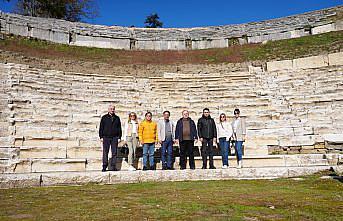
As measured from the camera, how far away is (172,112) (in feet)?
41.6

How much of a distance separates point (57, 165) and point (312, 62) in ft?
49.4

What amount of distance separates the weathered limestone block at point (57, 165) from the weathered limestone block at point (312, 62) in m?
14.3

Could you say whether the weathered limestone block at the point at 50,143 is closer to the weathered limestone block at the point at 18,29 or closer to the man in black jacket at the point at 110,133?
the man in black jacket at the point at 110,133

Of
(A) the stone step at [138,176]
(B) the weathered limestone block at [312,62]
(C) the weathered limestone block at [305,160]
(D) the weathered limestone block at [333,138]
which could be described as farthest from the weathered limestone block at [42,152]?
(B) the weathered limestone block at [312,62]

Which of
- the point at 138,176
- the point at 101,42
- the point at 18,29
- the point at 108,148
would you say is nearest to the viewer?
the point at 138,176

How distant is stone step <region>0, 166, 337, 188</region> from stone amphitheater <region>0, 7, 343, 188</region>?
0.02 meters

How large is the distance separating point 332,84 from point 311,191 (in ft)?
31.6

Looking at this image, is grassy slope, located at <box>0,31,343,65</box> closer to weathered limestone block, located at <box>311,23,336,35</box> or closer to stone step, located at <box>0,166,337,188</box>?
weathered limestone block, located at <box>311,23,336,35</box>

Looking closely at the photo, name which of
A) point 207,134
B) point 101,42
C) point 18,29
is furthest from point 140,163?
point 101,42

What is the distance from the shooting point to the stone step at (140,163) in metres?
7.64

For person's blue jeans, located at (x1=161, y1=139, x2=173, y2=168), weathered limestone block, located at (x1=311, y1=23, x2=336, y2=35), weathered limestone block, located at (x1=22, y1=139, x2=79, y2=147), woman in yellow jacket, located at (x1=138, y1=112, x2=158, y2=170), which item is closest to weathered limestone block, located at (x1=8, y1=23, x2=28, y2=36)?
weathered limestone block, located at (x1=22, y1=139, x2=79, y2=147)

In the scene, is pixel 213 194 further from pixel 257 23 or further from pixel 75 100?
pixel 257 23

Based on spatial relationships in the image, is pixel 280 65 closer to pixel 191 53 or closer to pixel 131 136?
pixel 191 53

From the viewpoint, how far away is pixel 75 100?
12656 mm
